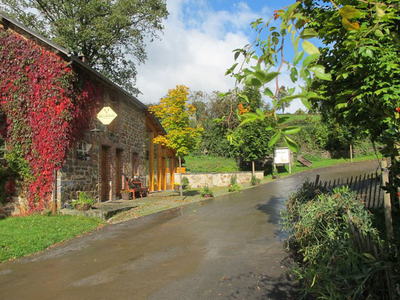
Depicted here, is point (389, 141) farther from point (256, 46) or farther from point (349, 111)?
point (349, 111)

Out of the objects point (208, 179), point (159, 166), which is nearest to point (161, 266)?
point (159, 166)

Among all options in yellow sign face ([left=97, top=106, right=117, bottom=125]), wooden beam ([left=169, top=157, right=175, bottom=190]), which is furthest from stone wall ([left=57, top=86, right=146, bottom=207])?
wooden beam ([left=169, top=157, right=175, bottom=190])

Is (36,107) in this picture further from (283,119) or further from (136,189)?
(283,119)

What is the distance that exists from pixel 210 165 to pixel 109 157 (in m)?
17.5

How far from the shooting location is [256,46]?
2.08m

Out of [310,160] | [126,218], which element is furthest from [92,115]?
[310,160]

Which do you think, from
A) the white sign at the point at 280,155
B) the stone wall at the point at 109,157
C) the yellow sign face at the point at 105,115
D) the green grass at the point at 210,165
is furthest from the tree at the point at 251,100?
the white sign at the point at 280,155

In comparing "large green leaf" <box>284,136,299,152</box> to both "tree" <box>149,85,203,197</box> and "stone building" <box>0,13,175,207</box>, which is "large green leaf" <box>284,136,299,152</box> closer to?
"stone building" <box>0,13,175,207</box>

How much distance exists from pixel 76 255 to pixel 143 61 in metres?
20.2

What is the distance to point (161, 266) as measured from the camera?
527cm

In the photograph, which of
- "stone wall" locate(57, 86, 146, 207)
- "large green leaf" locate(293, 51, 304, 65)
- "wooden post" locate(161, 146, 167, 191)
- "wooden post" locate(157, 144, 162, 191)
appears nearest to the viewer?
"large green leaf" locate(293, 51, 304, 65)

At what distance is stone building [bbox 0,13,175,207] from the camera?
35.1 ft

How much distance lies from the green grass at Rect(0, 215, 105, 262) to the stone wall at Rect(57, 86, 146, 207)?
1.40m

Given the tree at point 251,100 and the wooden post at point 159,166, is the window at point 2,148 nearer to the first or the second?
the tree at point 251,100
